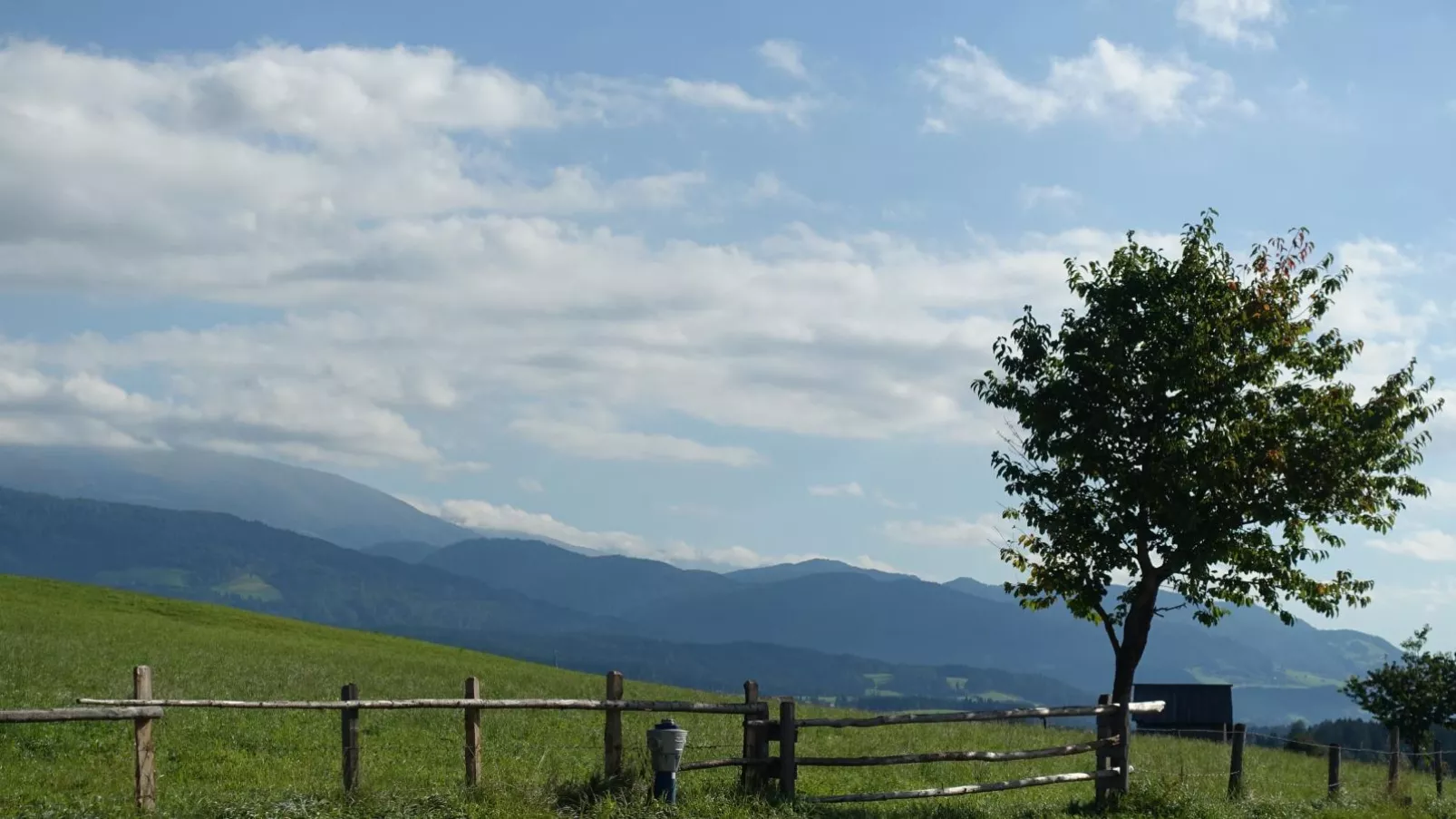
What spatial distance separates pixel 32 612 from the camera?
62.4 metres

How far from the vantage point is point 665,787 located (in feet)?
62.0

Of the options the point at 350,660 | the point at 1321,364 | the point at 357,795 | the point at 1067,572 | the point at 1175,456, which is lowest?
the point at 350,660

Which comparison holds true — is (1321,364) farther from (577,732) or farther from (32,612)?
(32,612)

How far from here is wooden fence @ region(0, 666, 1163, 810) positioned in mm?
16594

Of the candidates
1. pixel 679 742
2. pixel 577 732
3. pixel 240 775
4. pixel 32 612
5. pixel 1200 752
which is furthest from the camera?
Result: pixel 32 612

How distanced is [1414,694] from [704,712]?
3464 cm

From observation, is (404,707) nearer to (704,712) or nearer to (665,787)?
(665,787)

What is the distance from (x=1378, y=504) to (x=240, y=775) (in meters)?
21.8

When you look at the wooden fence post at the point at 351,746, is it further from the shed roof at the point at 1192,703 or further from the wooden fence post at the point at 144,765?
the shed roof at the point at 1192,703

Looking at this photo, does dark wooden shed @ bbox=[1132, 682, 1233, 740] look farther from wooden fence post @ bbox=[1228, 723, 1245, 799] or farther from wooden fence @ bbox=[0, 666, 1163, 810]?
wooden fence @ bbox=[0, 666, 1163, 810]

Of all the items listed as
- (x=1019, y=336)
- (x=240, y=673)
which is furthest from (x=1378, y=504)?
(x=240, y=673)

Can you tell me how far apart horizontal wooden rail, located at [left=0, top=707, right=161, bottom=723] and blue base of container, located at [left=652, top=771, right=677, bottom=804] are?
669 cm

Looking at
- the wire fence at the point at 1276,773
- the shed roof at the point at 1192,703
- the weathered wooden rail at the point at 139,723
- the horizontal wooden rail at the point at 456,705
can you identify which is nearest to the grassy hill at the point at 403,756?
the wire fence at the point at 1276,773

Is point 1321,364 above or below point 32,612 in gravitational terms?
above
